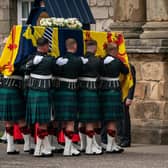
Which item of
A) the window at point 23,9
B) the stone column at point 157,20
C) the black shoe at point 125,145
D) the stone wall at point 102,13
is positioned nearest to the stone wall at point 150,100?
the stone column at point 157,20

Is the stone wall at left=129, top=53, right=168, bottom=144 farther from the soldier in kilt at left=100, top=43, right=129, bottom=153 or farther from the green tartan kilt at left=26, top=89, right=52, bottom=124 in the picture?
the green tartan kilt at left=26, top=89, right=52, bottom=124

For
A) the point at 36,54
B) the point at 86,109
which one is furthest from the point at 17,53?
the point at 86,109

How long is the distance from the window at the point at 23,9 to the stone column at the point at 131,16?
6.66 meters

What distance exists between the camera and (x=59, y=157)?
14992 millimetres

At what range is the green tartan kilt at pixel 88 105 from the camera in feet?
50.1

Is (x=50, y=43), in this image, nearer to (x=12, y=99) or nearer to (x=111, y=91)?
(x=12, y=99)

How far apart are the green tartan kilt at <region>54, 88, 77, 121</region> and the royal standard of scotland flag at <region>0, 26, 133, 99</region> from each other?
25.7 inches

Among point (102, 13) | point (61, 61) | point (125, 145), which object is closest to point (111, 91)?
point (61, 61)

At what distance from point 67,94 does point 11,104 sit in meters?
0.84

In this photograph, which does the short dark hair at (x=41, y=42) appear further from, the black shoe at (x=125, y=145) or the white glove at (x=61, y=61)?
the black shoe at (x=125, y=145)

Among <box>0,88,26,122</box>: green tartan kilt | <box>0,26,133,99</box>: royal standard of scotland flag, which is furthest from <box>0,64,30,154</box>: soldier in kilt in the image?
<box>0,26,133,99</box>: royal standard of scotland flag

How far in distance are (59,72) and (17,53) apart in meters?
0.67

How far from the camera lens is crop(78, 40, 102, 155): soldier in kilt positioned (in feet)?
50.0

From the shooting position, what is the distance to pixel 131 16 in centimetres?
1841
